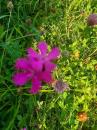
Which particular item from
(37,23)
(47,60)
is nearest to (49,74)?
(47,60)

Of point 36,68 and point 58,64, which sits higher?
point 36,68

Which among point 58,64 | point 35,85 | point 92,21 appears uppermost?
point 35,85

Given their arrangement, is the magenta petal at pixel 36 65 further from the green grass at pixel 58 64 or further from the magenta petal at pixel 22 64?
the green grass at pixel 58 64

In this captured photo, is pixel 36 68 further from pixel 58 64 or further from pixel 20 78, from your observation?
pixel 58 64

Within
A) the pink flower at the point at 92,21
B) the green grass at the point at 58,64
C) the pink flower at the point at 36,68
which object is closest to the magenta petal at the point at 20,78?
the pink flower at the point at 36,68

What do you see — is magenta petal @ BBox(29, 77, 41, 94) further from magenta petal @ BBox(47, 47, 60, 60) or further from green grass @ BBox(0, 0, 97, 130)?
green grass @ BBox(0, 0, 97, 130)

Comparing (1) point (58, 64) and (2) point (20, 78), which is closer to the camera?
(2) point (20, 78)

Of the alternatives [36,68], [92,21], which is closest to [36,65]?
[36,68]

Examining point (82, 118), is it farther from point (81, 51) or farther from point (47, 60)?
point (47, 60)
